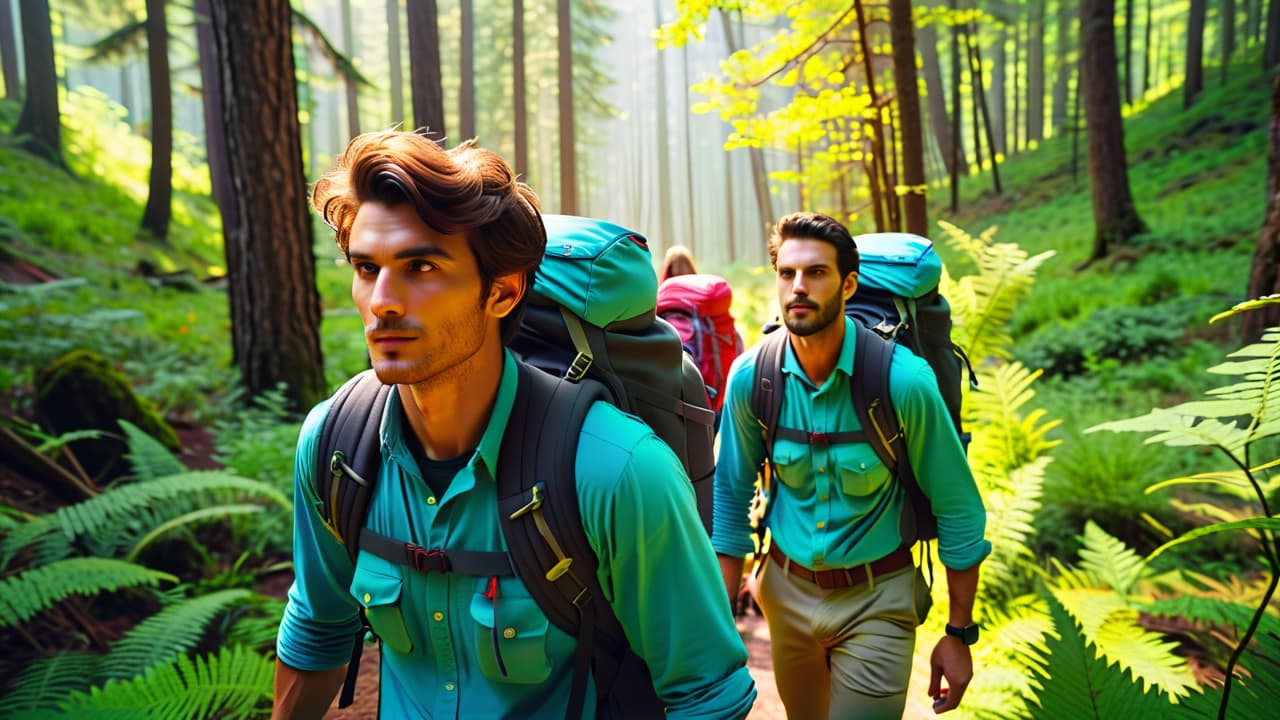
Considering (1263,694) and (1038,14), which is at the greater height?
(1038,14)

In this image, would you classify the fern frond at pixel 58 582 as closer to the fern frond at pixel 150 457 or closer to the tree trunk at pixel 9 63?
the fern frond at pixel 150 457

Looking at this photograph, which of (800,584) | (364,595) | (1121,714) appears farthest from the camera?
(800,584)

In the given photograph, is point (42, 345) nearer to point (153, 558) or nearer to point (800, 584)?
point (153, 558)

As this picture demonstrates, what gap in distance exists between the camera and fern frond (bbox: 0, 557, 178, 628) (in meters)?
3.55

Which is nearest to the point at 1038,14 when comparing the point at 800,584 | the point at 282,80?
the point at 282,80

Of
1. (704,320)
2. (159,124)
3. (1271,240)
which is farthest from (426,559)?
(159,124)

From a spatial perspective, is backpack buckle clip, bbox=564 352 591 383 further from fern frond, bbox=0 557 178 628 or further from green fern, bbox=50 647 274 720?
fern frond, bbox=0 557 178 628

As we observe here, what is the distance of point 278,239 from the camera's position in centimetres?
720

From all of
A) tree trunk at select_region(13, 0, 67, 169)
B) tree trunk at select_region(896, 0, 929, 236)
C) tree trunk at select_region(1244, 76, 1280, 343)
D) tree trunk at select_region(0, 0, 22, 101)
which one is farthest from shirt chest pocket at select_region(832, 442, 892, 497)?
tree trunk at select_region(0, 0, 22, 101)

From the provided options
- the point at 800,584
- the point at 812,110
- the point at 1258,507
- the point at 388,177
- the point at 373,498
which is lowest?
the point at 1258,507

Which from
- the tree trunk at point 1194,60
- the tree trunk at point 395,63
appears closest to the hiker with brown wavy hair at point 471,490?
the tree trunk at point 1194,60

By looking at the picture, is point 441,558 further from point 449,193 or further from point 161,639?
point 161,639

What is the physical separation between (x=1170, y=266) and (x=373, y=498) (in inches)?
557

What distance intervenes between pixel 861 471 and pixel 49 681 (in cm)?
398
